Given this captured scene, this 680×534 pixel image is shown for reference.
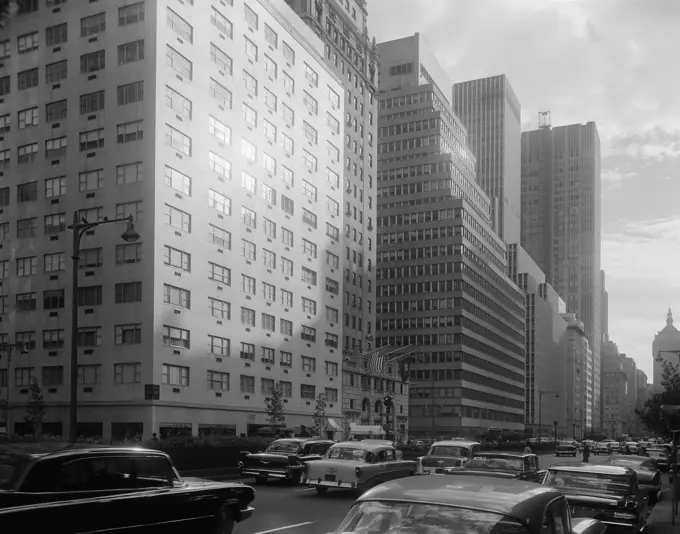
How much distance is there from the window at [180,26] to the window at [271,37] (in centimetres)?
1224

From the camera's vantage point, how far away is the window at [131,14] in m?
56.4

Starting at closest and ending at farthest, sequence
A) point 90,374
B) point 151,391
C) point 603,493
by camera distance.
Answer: point 603,493 < point 151,391 < point 90,374

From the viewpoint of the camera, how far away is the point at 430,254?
130 meters

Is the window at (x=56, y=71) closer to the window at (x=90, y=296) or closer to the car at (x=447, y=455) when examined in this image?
the window at (x=90, y=296)

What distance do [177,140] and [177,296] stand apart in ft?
35.5

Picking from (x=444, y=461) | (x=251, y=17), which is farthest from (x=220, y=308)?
(x=444, y=461)

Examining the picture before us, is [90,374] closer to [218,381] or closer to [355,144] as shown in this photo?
[218,381]

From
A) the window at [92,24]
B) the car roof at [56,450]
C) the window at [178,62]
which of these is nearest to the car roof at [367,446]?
the car roof at [56,450]

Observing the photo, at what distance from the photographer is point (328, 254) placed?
269ft

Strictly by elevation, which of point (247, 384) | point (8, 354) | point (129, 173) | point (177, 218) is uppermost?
point (129, 173)

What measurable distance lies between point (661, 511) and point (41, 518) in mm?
17088

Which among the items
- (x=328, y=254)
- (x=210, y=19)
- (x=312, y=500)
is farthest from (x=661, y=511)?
(x=328, y=254)

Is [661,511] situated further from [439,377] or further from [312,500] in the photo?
[439,377]

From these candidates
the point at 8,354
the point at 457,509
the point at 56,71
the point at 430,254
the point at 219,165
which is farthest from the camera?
the point at 430,254
